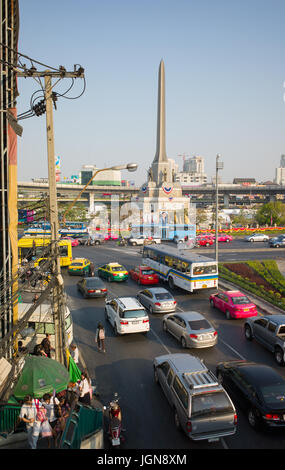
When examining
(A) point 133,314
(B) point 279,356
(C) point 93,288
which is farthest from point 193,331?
(C) point 93,288

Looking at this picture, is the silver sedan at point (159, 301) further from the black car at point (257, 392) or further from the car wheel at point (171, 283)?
the black car at point (257, 392)

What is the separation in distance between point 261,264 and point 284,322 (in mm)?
19214

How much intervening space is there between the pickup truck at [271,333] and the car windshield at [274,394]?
3883 millimetres

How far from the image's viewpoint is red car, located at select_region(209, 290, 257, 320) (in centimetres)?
1830

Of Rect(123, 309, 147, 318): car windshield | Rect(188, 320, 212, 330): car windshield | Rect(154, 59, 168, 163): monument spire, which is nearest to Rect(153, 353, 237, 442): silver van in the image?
Rect(188, 320, 212, 330): car windshield

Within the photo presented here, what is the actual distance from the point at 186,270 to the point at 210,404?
14.1m

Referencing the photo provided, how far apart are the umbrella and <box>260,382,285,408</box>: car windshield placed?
531cm

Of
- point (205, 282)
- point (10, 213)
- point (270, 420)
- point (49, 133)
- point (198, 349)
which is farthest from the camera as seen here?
point (205, 282)

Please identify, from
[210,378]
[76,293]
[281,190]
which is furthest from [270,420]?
[281,190]

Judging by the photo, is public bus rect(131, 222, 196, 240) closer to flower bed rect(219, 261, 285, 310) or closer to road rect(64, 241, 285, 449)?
flower bed rect(219, 261, 285, 310)

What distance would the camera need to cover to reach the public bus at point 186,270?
22.2 m

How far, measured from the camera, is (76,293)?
2431 centimetres

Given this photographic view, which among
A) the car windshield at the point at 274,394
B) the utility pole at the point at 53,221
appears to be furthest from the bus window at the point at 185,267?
the utility pole at the point at 53,221
